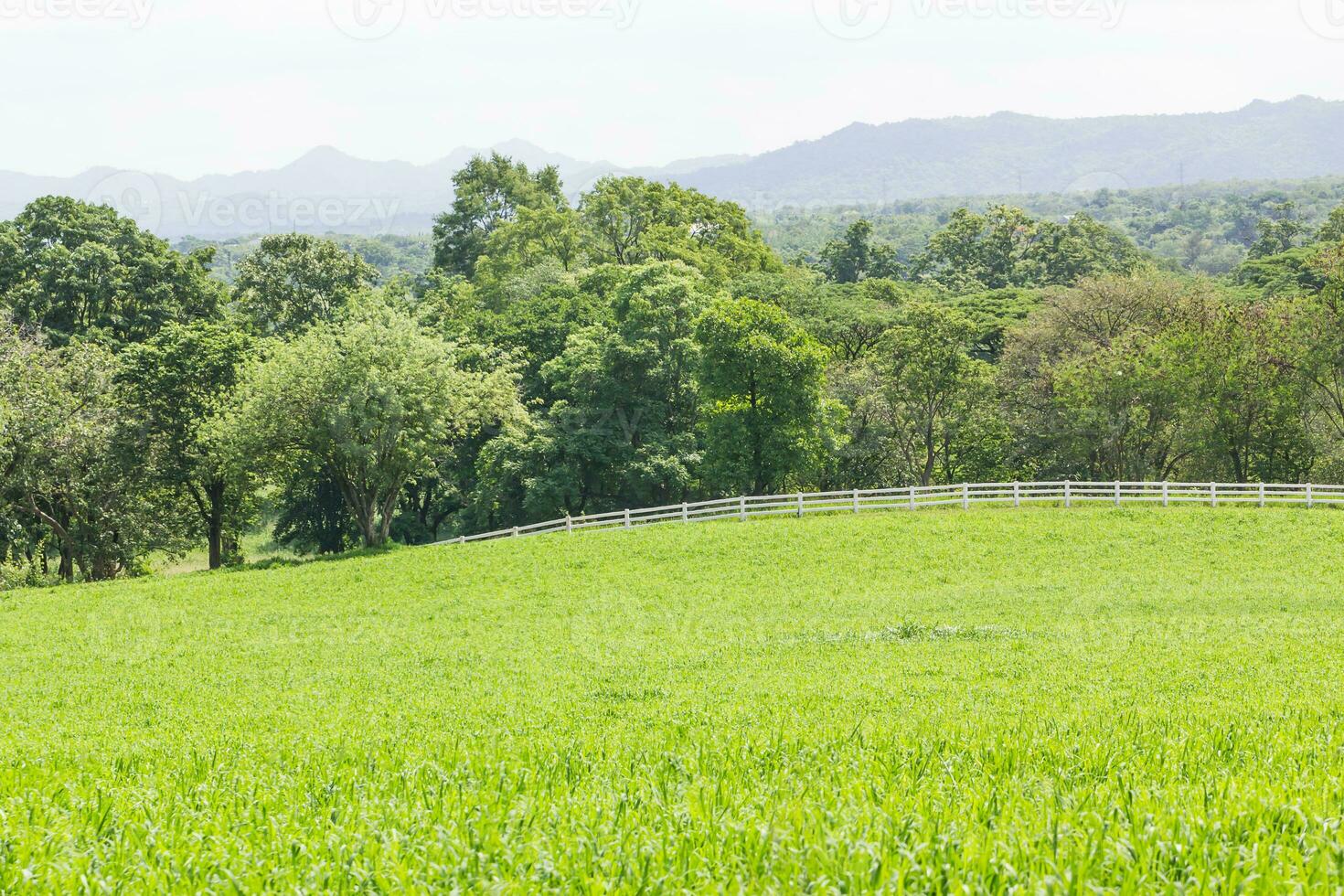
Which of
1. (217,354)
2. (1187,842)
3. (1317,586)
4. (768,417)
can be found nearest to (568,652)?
(1187,842)

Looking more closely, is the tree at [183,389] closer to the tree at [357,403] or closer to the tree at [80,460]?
the tree at [80,460]

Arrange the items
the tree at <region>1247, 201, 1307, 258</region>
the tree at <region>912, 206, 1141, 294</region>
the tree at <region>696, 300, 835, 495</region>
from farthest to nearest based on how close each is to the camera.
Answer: the tree at <region>1247, 201, 1307, 258</region>
the tree at <region>912, 206, 1141, 294</region>
the tree at <region>696, 300, 835, 495</region>

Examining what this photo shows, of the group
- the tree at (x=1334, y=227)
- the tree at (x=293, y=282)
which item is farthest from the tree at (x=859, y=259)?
the tree at (x=293, y=282)

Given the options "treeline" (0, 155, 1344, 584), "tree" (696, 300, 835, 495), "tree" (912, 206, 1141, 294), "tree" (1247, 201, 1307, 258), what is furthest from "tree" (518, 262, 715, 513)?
"tree" (1247, 201, 1307, 258)

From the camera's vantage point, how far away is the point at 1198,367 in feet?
123

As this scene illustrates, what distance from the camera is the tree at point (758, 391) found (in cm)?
3762

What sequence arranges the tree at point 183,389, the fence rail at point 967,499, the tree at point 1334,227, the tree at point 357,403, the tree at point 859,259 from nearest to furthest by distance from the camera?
the fence rail at point 967,499 → the tree at point 357,403 → the tree at point 183,389 → the tree at point 1334,227 → the tree at point 859,259

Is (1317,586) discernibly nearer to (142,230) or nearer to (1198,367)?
(1198,367)

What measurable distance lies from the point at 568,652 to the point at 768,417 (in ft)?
74.3

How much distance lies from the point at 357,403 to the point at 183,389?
997cm

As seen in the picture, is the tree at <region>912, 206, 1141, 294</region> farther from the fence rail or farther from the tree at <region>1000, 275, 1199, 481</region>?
the fence rail

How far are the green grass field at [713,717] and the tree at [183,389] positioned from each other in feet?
26.5

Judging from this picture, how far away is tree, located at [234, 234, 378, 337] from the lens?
174 feet

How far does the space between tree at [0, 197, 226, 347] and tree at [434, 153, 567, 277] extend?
25.5 m
